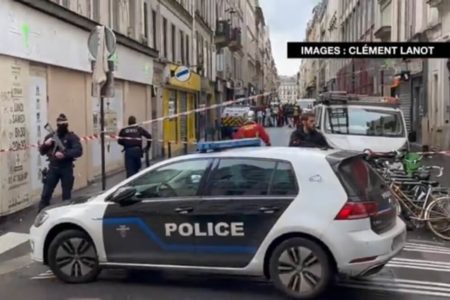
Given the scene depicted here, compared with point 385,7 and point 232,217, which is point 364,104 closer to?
point 232,217

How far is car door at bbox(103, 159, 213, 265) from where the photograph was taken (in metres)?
7.27

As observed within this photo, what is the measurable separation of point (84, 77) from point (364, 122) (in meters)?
6.71

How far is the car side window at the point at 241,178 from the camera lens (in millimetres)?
7145

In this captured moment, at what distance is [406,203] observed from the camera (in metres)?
10.8

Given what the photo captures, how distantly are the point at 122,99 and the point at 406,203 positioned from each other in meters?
11.9

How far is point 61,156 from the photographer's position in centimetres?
1155

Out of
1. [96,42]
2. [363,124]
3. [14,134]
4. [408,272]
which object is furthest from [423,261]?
[363,124]

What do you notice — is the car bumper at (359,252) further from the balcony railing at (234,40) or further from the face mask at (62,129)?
the balcony railing at (234,40)

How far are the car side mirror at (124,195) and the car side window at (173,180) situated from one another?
0.05 meters

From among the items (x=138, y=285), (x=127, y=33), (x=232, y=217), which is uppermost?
(x=127, y=33)

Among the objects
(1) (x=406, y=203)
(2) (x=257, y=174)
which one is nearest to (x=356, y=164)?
(2) (x=257, y=174)

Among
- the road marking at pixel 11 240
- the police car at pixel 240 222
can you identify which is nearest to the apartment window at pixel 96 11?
the road marking at pixel 11 240

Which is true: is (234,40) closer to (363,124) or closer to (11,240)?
(363,124)

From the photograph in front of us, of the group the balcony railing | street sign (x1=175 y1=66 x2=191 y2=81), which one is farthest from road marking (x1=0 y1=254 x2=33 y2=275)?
the balcony railing
